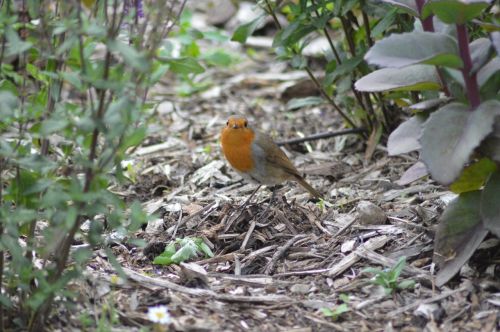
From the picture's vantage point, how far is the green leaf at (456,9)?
9.91 ft

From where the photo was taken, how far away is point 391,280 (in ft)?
11.4

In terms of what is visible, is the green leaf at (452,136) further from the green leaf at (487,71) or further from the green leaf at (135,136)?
the green leaf at (135,136)

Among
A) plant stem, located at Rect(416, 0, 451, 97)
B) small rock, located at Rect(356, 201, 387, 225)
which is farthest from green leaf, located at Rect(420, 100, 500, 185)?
small rock, located at Rect(356, 201, 387, 225)

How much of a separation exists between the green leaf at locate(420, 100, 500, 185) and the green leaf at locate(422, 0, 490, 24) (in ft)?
1.19

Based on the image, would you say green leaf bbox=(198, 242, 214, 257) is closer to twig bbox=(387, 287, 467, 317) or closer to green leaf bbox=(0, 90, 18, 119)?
twig bbox=(387, 287, 467, 317)

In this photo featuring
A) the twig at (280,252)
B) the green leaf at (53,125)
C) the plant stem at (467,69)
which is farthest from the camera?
the twig at (280,252)

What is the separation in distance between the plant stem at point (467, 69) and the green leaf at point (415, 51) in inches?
1.3

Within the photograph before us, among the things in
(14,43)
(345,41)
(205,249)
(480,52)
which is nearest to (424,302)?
(480,52)

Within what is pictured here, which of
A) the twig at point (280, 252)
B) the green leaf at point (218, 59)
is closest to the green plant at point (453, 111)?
the twig at point (280, 252)

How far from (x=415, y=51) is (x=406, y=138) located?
1.37ft

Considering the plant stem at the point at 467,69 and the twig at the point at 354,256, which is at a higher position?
the plant stem at the point at 467,69

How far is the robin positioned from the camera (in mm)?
5098

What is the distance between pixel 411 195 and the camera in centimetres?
474

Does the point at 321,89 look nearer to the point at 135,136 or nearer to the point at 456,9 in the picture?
the point at 456,9
